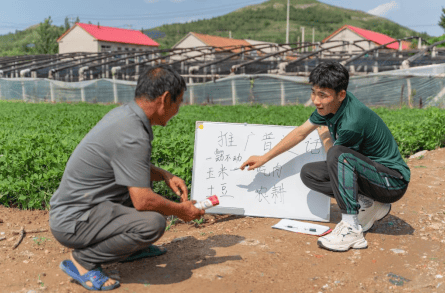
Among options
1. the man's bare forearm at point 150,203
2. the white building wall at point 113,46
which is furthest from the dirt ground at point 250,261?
the white building wall at point 113,46

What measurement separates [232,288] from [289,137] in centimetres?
179

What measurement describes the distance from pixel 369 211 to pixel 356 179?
1.83ft

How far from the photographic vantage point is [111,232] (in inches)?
113

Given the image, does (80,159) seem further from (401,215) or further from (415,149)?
(415,149)

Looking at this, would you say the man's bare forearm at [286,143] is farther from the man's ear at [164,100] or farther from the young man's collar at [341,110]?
the man's ear at [164,100]

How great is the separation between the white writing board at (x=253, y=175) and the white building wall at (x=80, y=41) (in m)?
48.4

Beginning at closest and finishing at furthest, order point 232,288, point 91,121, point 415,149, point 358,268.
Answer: point 232,288 < point 358,268 < point 415,149 < point 91,121

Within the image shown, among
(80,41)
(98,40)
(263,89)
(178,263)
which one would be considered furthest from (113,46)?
(178,263)

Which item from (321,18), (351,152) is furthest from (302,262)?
(321,18)

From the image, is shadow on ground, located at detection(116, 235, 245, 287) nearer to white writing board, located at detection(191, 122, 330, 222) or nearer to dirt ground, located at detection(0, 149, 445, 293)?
dirt ground, located at detection(0, 149, 445, 293)

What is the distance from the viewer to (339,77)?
11.7 feet

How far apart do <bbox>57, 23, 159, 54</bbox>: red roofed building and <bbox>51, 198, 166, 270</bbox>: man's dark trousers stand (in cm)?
4985

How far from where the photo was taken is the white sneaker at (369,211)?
4090 mm

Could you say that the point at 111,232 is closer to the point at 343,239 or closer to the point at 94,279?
the point at 94,279
